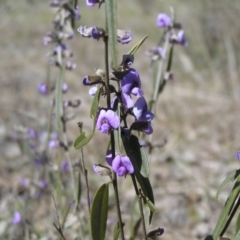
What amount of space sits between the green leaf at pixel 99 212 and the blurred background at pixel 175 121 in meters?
1.09

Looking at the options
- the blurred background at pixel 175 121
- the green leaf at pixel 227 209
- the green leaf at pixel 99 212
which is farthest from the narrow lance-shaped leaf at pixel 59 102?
the green leaf at pixel 227 209

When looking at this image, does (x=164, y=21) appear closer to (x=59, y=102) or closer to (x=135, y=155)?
(x=59, y=102)

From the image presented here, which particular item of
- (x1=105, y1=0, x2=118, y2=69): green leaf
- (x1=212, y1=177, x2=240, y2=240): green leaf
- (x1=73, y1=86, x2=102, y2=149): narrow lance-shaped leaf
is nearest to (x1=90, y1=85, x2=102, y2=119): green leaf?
(x1=73, y1=86, x2=102, y2=149): narrow lance-shaped leaf

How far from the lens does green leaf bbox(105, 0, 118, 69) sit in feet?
3.41

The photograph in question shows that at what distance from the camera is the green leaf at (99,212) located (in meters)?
1.31

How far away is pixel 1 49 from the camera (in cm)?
1031

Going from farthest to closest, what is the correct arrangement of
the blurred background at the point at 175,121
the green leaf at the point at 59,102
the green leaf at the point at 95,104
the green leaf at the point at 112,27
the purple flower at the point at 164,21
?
the blurred background at the point at 175,121, the purple flower at the point at 164,21, the green leaf at the point at 59,102, the green leaf at the point at 95,104, the green leaf at the point at 112,27

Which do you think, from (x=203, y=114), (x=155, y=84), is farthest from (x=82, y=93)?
(x=155, y=84)

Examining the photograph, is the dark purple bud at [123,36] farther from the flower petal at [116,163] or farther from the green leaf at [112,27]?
the flower petal at [116,163]

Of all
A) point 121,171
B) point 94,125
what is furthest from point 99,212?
point 94,125

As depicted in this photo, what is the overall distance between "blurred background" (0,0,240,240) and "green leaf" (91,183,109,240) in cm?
109

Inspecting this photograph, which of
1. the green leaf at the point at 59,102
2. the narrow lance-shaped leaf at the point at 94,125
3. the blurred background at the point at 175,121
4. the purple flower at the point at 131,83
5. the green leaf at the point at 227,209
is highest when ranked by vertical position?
the purple flower at the point at 131,83

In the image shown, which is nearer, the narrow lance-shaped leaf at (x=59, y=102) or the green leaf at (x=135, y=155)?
the green leaf at (x=135, y=155)

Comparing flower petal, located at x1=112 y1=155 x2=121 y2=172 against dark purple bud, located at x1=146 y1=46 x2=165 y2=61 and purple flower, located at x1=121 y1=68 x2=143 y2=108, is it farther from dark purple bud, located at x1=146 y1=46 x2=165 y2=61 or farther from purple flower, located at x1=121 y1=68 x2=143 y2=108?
dark purple bud, located at x1=146 y1=46 x2=165 y2=61
